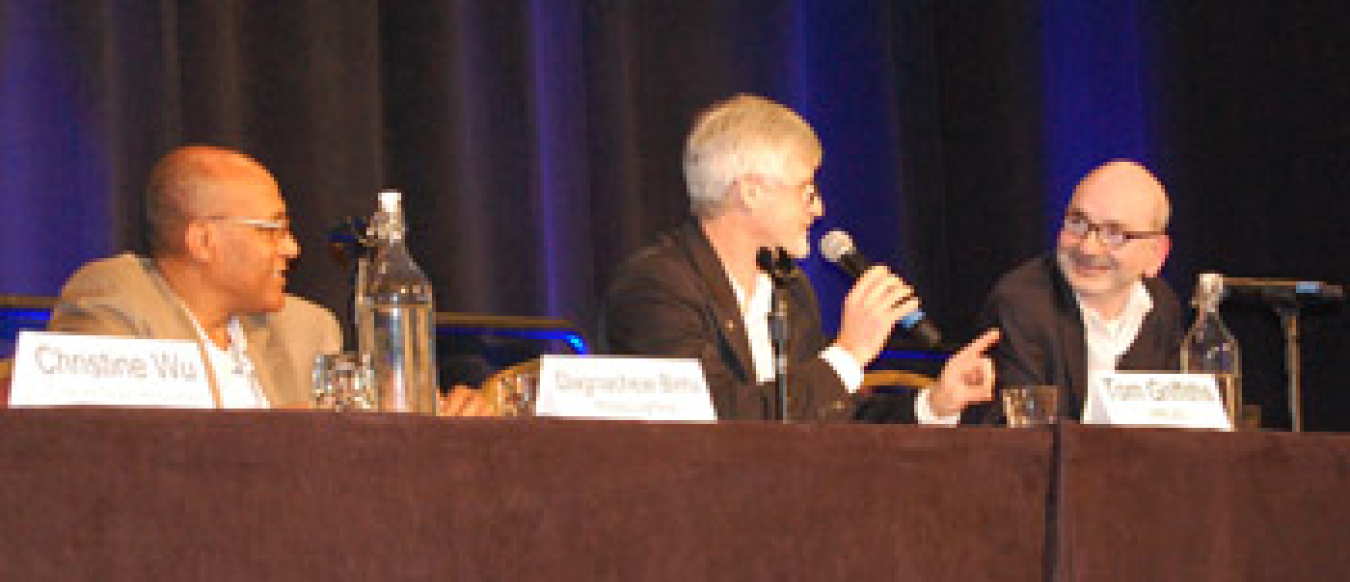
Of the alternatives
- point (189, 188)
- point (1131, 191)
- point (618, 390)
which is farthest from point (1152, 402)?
point (189, 188)

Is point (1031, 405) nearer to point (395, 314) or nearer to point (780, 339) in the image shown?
point (780, 339)

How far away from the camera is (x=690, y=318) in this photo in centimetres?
292

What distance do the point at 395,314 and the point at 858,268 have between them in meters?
0.86

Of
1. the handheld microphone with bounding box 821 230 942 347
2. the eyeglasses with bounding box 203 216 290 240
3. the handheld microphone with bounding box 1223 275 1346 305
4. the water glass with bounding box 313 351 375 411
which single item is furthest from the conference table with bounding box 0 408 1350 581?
the eyeglasses with bounding box 203 216 290 240

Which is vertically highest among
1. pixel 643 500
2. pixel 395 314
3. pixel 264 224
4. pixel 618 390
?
pixel 264 224

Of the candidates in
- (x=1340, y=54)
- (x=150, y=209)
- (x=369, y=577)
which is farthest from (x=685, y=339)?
(x=1340, y=54)

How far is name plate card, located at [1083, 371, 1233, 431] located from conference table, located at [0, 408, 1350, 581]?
13 cm

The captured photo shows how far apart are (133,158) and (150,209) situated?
954 mm

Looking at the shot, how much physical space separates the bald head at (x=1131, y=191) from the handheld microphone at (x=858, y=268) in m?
0.93

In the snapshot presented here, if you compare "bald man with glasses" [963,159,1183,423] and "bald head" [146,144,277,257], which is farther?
"bald man with glasses" [963,159,1183,423]

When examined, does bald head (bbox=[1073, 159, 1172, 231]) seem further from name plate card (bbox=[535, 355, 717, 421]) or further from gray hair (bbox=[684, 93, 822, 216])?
name plate card (bbox=[535, 355, 717, 421])

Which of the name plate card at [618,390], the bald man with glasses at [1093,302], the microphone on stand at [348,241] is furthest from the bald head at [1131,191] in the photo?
the name plate card at [618,390]

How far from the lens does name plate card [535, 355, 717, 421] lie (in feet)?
5.52

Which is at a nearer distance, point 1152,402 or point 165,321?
point 1152,402
